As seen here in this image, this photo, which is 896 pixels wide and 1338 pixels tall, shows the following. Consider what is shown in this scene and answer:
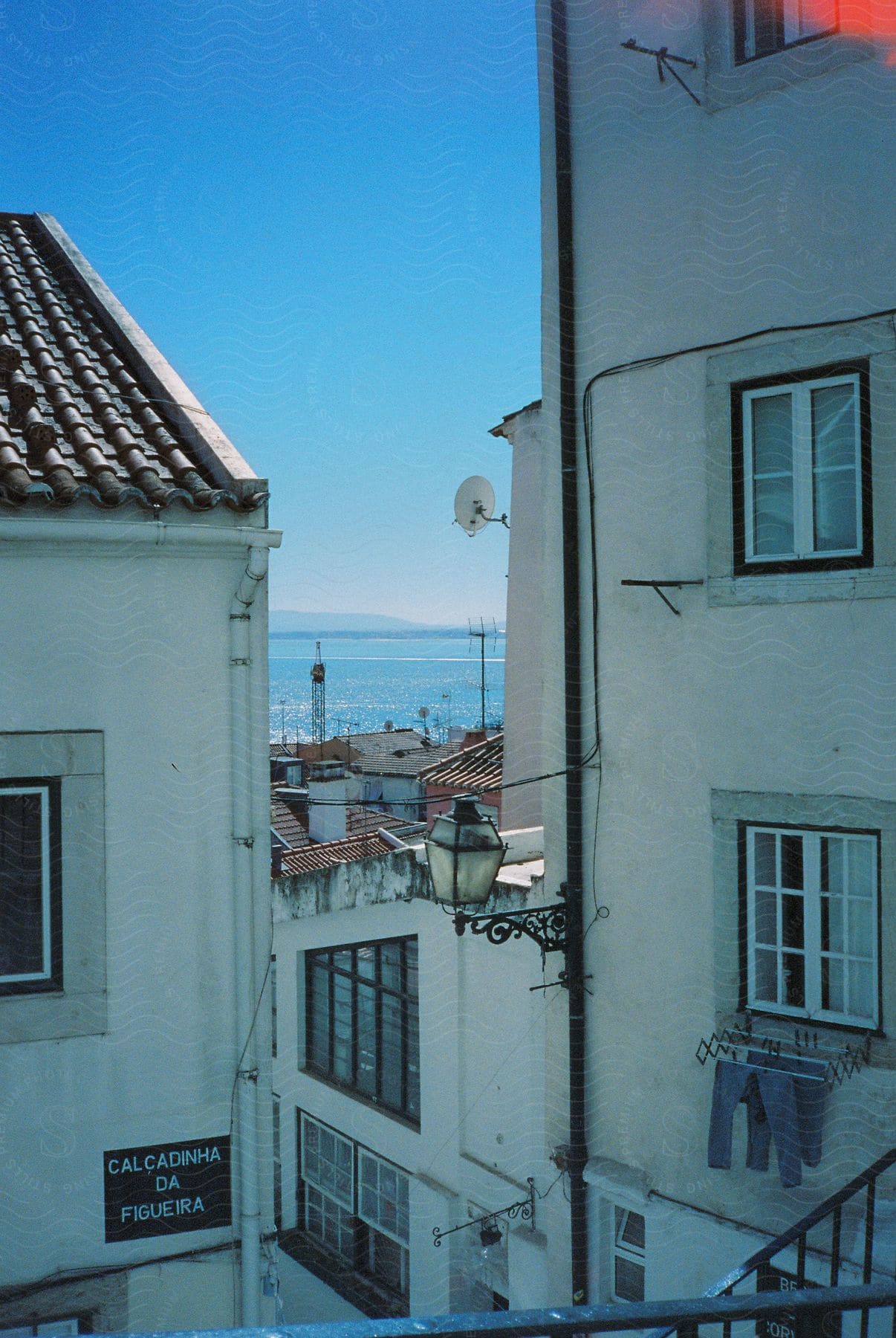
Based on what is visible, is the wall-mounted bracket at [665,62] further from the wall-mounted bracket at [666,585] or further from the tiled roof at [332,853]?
the tiled roof at [332,853]

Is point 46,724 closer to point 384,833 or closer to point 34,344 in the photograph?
point 34,344

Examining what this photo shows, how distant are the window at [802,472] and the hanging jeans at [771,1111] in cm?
182

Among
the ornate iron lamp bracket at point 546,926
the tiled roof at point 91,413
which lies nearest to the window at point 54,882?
the tiled roof at point 91,413

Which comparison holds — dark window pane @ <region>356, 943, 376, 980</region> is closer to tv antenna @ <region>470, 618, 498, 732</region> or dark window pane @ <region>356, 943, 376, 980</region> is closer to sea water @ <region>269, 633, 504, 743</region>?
tv antenna @ <region>470, 618, 498, 732</region>

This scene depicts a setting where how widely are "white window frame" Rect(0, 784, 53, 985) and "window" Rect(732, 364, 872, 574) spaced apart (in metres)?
2.59

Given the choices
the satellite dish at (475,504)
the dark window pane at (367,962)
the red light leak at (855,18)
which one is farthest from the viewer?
the dark window pane at (367,962)

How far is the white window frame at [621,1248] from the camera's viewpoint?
4.57m

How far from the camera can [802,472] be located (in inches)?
153

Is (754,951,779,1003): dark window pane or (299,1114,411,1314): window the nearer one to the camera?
(754,951,779,1003): dark window pane

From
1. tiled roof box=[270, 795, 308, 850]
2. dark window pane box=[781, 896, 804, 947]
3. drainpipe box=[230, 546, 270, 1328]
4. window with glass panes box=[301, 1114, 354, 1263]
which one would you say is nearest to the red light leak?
drainpipe box=[230, 546, 270, 1328]

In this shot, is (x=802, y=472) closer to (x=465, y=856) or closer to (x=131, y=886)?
(x=465, y=856)

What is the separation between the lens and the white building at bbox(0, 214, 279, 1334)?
10.7ft

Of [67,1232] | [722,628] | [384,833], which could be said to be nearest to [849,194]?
[722,628]

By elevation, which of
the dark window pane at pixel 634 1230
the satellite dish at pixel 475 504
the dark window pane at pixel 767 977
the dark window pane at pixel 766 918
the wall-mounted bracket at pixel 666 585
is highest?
the satellite dish at pixel 475 504
